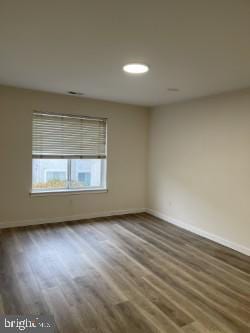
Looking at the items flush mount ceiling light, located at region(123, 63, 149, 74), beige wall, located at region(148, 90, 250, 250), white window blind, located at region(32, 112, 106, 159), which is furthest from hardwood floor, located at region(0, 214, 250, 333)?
flush mount ceiling light, located at region(123, 63, 149, 74)

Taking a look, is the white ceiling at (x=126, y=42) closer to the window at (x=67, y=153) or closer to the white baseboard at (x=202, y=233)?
the window at (x=67, y=153)

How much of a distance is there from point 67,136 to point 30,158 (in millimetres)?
801

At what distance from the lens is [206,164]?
4.32 m

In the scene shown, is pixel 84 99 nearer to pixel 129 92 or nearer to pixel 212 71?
pixel 129 92

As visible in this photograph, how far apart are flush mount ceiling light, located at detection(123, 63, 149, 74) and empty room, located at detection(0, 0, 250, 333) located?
0.12 ft

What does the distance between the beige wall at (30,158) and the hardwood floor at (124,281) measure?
537 millimetres

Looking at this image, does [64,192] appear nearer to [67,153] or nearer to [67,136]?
[67,153]

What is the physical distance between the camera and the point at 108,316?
2217 mm

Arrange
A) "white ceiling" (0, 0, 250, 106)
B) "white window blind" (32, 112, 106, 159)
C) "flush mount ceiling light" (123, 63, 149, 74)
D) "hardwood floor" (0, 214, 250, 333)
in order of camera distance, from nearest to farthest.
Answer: "white ceiling" (0, 0, 250, 106), "hardwood floor" (0, 214, 250, 333), "flush mount ceiling light" (123, 63, 149, 74), "white window blind" (32, 112, 106, 159)

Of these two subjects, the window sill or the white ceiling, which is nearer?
the white ceiling

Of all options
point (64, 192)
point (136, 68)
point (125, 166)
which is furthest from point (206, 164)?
point (64, 192)

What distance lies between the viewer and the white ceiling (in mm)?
1723

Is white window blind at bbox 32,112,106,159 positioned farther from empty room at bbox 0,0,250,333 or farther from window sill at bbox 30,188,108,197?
window sill at bbox 30,188,108,197

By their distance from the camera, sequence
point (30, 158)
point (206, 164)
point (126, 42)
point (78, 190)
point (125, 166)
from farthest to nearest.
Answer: point (125, 166), point (78, 190), point (30, 158), point (206, 164), point (126, 42)
